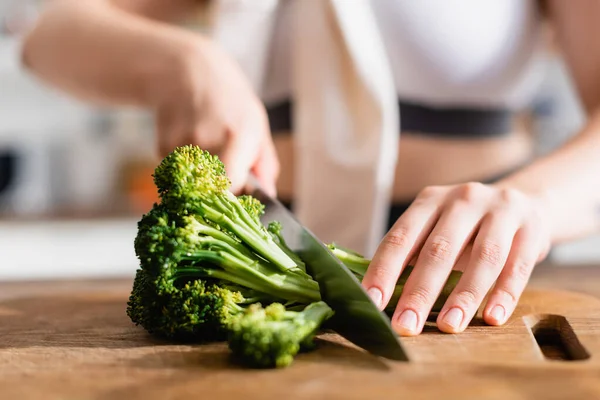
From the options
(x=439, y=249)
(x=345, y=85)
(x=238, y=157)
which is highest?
(x=345, y=85)

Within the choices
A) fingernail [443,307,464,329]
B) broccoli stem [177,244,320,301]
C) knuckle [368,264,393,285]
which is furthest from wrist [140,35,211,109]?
fingernail [443,307,464,329]

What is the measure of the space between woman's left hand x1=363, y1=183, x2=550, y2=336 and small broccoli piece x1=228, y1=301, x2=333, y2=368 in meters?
0.13

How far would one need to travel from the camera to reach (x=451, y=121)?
1.48 m

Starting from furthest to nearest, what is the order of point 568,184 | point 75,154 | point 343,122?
point 75,154 < point 343,122 < point 568,184


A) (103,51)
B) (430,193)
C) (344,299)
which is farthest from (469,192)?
(103,51)

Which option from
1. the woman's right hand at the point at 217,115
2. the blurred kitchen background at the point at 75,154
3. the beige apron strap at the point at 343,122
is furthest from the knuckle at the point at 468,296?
the blurred kitchen background at the point at 75,154

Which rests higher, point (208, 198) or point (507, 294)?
point (208, 198)

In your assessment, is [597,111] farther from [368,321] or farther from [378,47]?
[368,321]

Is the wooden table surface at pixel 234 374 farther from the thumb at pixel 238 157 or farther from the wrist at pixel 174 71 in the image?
the wrist at pixel 174 71

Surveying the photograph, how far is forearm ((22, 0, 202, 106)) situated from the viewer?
1.28m

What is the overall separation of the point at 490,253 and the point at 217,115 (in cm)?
51

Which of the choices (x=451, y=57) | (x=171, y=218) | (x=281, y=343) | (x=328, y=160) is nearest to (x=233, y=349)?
(x=281, y=343)

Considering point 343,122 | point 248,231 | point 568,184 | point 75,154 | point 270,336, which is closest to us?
point 270,336

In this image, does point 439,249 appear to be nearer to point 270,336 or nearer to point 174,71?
point 270,336
